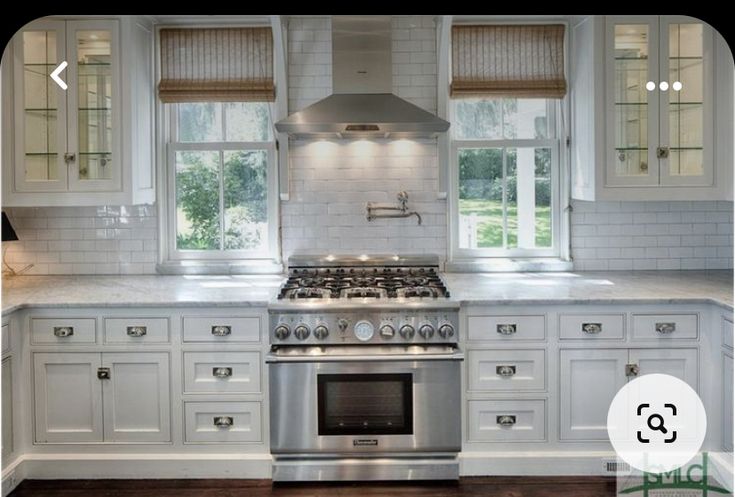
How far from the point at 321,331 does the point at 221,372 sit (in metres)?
0.55

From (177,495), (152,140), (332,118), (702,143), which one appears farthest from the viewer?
(152,140)

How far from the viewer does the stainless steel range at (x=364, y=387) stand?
397 centimetres

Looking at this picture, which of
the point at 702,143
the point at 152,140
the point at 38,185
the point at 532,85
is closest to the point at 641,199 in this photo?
the point at 702,143

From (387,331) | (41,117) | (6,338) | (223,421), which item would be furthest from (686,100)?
(6,338)

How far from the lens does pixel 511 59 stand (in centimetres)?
490

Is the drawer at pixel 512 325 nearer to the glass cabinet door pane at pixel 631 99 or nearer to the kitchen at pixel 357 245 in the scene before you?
the kitchen at pixel 357 245

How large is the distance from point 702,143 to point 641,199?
0.45 metres

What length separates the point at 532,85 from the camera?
4.89 meters

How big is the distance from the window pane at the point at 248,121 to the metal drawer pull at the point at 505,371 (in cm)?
200

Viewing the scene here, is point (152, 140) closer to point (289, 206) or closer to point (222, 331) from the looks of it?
point (289, 206)

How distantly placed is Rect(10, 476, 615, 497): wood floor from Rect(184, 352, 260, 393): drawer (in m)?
0.47

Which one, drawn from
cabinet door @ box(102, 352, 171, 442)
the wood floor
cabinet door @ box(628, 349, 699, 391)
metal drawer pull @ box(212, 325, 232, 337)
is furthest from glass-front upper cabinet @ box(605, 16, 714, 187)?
cabinet door @ box(102, 352, 171, 442)

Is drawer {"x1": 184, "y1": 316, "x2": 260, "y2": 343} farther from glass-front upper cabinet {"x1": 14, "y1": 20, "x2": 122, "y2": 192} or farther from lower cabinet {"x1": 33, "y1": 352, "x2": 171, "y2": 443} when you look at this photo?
glass-front upper cabinet {"x1": 14, "y1": 20, "x2": 122, "y2": 192}

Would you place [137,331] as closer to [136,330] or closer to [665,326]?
[136,330]
